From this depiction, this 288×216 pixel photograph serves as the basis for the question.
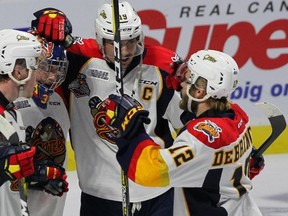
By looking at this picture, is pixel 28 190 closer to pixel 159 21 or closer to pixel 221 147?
pixel 221 147

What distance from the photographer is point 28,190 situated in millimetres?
4301

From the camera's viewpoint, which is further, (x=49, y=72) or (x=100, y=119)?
(x=100, y=119)

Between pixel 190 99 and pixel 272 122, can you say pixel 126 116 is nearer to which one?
pixel 190 99

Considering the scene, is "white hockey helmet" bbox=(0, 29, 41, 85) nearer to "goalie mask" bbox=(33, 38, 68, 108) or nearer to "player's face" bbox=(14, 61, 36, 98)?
"player's face" bbox=(14, 61, 36, 98)

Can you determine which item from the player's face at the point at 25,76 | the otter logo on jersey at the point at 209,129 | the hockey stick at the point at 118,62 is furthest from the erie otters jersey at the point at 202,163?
the player's face at the point at 25,76

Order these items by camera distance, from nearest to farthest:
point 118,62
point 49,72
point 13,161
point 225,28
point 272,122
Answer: point 13,161 < point 118,62 < point 49,72 < point 272,122 < point 225,28

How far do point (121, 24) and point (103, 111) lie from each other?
348 millimetres

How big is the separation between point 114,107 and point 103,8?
678mm

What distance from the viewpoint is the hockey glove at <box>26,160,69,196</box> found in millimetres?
4176

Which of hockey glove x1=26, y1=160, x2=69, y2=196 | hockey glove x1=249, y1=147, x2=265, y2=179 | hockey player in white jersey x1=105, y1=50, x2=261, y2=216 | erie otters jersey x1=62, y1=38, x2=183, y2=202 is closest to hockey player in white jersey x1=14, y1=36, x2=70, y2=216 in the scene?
hockey glove x1=26, y1=160, x2=69, y2=196

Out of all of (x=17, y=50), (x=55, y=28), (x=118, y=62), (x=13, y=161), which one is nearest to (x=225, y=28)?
(x=55, y=28)

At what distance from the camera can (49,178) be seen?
4.19 meters

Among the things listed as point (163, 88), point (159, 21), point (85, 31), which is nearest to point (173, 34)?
point (159, 21)

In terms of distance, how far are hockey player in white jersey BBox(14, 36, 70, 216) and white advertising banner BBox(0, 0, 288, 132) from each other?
187 centimetres
